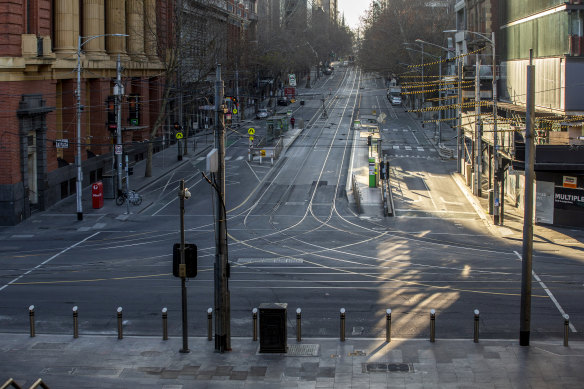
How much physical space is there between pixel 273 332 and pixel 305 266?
11193mm

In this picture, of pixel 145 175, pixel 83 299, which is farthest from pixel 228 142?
pixel 83 299

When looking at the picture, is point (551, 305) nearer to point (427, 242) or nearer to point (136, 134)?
point (427, 242)

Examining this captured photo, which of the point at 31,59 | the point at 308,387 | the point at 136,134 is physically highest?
the point at 31,59

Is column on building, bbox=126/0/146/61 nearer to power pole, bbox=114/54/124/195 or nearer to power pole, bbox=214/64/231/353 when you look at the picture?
power pole, bbox=114/54/124/195

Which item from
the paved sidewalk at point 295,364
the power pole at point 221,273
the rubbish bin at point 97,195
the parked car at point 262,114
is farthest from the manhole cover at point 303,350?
the parked car at point 262,114

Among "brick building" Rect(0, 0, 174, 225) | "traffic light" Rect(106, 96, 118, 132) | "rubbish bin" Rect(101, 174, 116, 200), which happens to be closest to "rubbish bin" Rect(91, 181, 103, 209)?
"brick building" Rect(0, 0, 174, 225)

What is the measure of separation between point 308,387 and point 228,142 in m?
57.5

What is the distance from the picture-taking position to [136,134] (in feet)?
218

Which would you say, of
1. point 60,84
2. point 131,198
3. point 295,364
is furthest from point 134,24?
point 295,364

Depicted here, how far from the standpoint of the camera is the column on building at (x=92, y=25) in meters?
53.8

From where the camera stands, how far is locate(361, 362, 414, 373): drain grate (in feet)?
55.2

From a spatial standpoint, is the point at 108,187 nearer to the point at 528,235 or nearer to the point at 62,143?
the point at 62,143

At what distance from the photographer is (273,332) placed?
1803cm

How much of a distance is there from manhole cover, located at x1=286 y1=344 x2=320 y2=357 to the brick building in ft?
82.8
